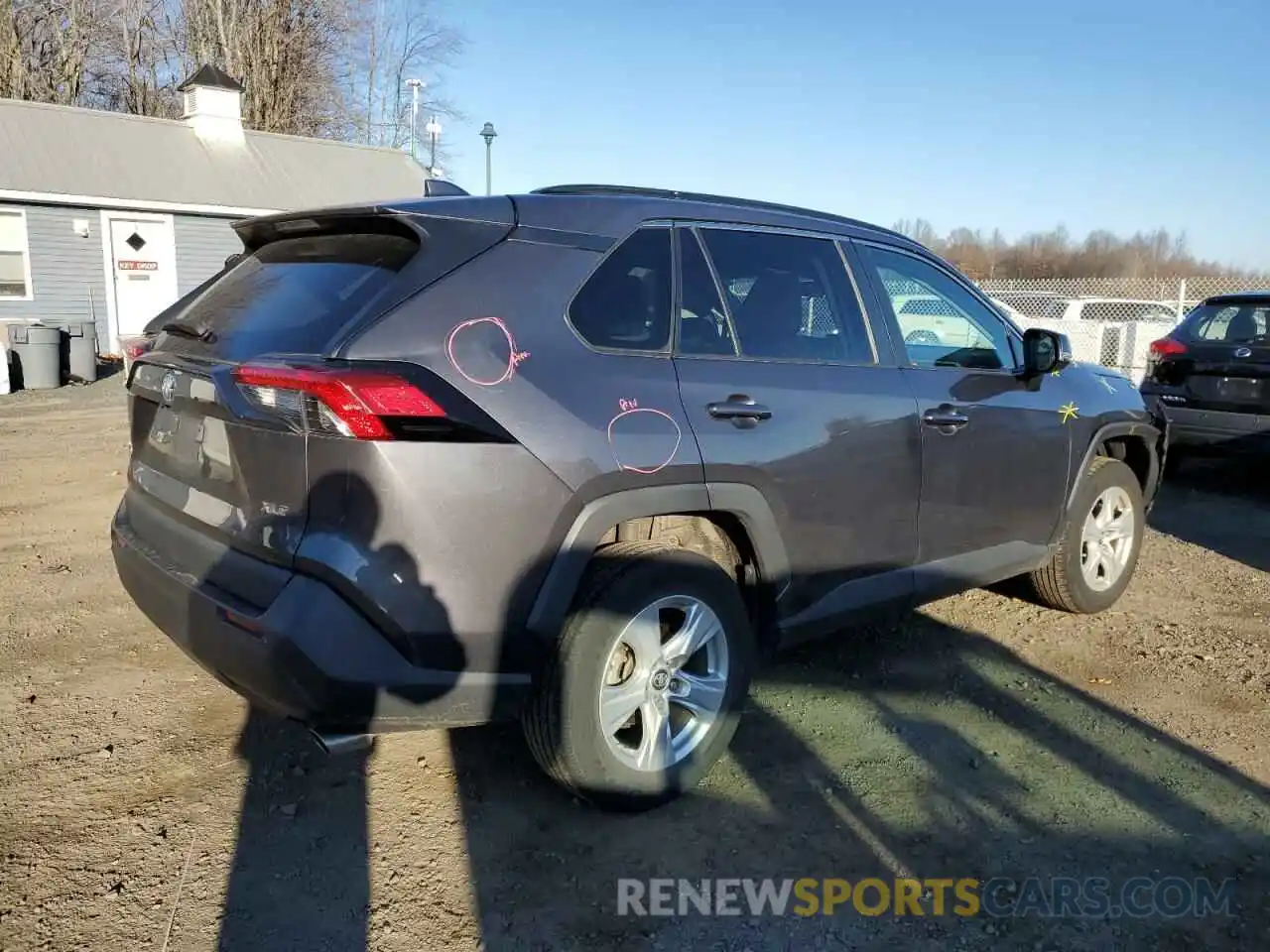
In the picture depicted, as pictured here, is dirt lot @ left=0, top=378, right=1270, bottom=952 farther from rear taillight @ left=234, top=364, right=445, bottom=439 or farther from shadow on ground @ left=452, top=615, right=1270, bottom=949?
rear taillight @ left=234, top=364, right=445, bottom=439

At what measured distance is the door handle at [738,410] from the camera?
121 inches

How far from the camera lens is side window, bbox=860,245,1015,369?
391 cm

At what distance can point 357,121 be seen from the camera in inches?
1420

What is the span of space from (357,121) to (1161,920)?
38.1m

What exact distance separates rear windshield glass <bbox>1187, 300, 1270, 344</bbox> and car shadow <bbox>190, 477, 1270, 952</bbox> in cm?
501

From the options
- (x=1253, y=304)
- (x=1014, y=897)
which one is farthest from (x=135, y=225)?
(x=1014, y=897)

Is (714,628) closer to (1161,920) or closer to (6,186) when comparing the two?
(1161,920)

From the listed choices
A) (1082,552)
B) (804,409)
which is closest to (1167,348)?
(1082,552)

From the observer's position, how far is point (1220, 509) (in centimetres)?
756

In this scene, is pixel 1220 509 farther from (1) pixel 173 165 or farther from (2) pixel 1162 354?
(1) pixel 173 165

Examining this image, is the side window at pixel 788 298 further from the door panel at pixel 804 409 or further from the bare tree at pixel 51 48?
the bare tree at pixel 51 48

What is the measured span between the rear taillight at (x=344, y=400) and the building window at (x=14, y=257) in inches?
687

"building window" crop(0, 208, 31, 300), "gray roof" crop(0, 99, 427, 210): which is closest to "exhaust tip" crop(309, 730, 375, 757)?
"gray roof" crop(0, 99, 427, 210)

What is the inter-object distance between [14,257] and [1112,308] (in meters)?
20.9
